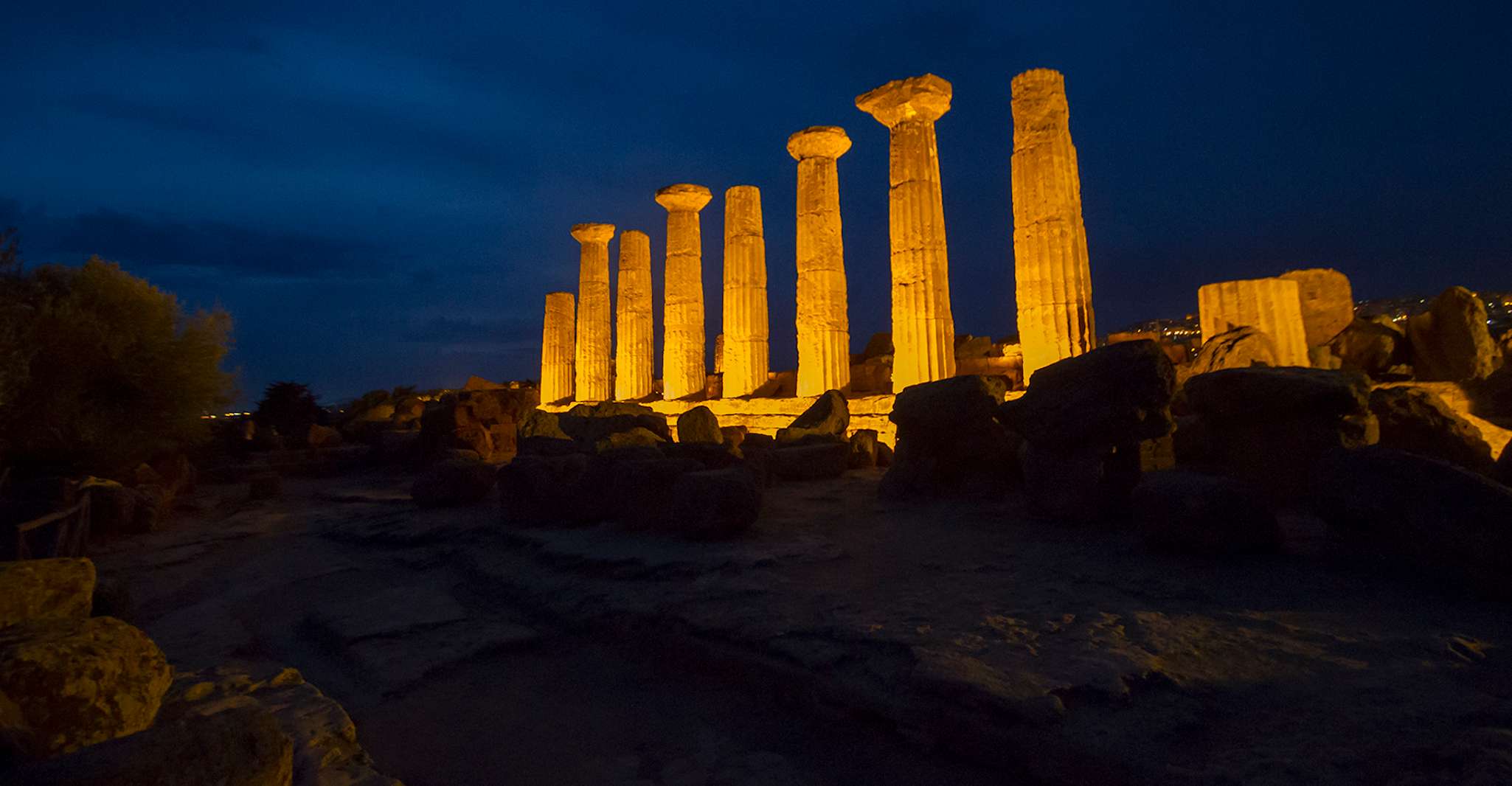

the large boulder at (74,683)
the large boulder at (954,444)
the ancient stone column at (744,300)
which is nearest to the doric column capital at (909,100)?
the ancient stone column at (744,300)

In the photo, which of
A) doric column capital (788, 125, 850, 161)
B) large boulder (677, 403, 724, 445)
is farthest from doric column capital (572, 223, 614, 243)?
large boulder (677, 403, 724, 445)

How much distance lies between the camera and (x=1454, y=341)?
12.2 m

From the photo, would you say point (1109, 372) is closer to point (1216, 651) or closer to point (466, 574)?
point (1216, 651)

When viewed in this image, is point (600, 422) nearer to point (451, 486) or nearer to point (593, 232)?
point (451, 486)

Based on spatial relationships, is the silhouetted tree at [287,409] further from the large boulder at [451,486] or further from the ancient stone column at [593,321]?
the large boulder at [451,486]

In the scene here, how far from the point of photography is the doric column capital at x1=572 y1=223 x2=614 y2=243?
23.3 meters

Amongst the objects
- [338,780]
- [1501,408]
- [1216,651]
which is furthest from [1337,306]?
[338,780]

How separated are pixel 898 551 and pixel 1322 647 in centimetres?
281

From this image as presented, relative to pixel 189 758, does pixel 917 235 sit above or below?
above

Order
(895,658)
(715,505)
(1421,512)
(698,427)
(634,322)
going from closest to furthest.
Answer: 1. (895,658)
2. (1421,512)
3. (715,505)
4. (698,427)
5. (634,322)

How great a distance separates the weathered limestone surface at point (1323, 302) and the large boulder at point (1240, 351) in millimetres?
6738

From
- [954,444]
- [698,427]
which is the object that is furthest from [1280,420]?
[698,427]

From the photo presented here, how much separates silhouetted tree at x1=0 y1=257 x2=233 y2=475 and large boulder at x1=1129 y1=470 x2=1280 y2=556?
1354cm

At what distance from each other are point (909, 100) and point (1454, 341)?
10877 millimetres
